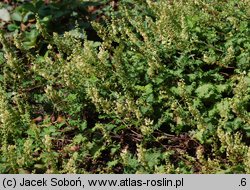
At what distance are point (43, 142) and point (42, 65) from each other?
1063mm

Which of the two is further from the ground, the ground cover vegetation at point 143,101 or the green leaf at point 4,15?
the green leaf at point 4,15

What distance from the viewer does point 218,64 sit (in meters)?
4.77

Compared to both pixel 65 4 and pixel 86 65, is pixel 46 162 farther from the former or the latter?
pixel 65 4

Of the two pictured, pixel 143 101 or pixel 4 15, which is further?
pixel 4 15

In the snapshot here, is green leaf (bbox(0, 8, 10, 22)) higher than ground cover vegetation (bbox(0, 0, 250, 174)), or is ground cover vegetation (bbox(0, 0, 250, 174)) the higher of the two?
green leaf (bbox(0, 8, 10, 22))

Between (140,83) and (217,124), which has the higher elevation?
(140,83)

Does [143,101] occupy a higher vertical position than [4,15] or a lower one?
lower

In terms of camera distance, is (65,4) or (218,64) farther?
(65,4)

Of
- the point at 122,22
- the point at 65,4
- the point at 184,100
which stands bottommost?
the point at 184,100

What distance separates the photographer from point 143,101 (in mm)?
4438

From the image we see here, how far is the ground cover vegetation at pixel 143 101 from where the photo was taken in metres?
3.96

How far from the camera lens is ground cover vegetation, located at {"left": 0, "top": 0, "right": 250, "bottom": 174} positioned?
3965 millimetres
